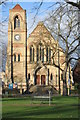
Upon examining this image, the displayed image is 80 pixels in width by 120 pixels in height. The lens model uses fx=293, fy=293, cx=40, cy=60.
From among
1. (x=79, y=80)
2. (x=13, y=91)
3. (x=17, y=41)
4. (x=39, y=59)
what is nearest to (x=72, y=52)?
(x=13, y=91)

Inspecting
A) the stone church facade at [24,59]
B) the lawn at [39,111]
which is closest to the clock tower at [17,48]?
the stone church facade at [24,59]

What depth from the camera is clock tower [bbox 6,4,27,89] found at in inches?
2249

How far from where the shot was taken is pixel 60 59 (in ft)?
190

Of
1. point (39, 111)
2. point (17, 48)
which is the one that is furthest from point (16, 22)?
point (39, 111)

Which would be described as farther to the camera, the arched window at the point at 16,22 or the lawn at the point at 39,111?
the arched window at the point at 16,22

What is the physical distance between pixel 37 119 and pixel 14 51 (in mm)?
46150

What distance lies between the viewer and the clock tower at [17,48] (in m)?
57.1

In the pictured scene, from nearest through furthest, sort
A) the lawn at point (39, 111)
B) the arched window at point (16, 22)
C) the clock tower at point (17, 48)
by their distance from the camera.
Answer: the lawn at point (39, 111)
the clock tower at point (17, 48)
the arched window at point (16, 22)

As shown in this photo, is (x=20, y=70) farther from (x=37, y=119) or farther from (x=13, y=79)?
(x=37, y=119)

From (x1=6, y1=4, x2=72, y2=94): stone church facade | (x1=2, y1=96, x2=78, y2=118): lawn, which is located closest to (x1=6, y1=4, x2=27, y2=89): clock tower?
(x1=6, y1=4, x2=72, y2=94): stone church facade

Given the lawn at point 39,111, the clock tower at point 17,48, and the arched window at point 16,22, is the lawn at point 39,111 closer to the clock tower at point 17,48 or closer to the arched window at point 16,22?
the clock tower at point 17,48

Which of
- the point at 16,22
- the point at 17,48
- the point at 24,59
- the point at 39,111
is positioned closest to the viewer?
the point at 39,111

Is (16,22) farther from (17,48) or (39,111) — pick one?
(39,111)

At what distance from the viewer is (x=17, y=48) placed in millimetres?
58344
